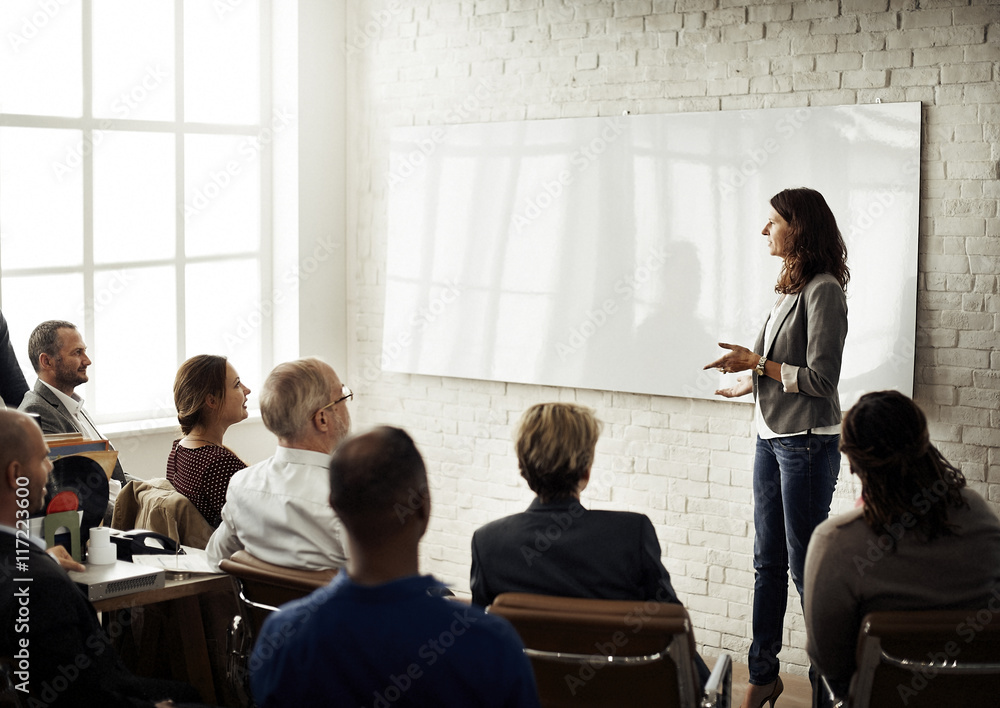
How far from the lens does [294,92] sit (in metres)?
5.45

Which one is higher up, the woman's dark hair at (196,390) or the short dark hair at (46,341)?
the short dark hair at (46,341)

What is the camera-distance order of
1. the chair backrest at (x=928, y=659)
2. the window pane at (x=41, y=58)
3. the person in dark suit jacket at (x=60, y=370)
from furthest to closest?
the window pane at (x=41, y=58), the person in dark suit jacket at (x=60, y=370), the chair backrest at (x=928, y=659)

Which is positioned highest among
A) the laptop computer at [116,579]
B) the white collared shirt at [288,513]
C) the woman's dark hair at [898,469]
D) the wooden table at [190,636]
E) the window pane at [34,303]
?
the window pane at [34,303]

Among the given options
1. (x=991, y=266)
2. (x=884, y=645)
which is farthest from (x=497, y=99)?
(x=884, y=645)

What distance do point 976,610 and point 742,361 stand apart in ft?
5.21

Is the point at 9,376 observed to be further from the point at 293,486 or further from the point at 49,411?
the point at 293,486

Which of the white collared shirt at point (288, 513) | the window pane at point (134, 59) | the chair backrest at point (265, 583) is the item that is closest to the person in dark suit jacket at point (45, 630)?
the chair backrest at point (265, 583)

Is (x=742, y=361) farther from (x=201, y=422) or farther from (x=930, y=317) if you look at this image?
(x=201, y=422)

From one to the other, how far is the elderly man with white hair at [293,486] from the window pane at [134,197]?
2.55 metres

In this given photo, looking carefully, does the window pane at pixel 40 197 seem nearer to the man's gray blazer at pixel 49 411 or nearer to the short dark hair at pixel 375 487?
the man's gray blazer at pixel 49 411

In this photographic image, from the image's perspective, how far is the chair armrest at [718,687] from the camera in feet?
7.15

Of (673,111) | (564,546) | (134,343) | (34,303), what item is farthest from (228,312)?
(564,546)

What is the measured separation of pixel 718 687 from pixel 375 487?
110cm

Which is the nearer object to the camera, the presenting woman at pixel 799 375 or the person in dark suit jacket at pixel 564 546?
the person in dark suit jacket at pixel 564 546
